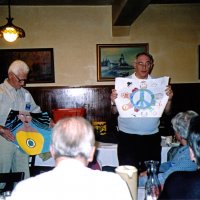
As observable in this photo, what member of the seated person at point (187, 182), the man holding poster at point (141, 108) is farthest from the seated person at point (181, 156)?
the man holding poster at point (141, 108)

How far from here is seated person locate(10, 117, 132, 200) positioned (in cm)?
121

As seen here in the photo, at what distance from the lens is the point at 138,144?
9.46ft

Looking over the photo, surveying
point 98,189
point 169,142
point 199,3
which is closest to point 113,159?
point 169,142

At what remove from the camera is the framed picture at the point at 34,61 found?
5.91 m

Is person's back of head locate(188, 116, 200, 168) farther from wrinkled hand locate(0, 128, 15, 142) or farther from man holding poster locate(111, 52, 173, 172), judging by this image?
wrinkled hand locate(0, 128, 15, 142)

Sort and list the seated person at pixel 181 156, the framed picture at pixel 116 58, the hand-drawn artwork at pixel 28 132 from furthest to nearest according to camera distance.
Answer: the framed picture at pixel 116 58, the hand-drawn artwork at pixel 28 132, the seated person at pixel 181 156

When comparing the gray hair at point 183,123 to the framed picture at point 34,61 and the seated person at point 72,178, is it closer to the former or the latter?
the seated person at point 72,178

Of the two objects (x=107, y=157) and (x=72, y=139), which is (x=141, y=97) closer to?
(x=107, y=157)

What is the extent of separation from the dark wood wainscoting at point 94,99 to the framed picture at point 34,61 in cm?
21

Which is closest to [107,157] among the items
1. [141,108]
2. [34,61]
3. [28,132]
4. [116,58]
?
[141,108]

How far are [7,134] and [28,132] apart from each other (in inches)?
7.7

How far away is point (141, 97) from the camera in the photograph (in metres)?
2.92

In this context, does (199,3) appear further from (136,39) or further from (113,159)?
(113,159)

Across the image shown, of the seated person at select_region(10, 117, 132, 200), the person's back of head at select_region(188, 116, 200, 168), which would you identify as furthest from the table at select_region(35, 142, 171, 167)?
the seated person at select_region(10, 117, 132, 200)
